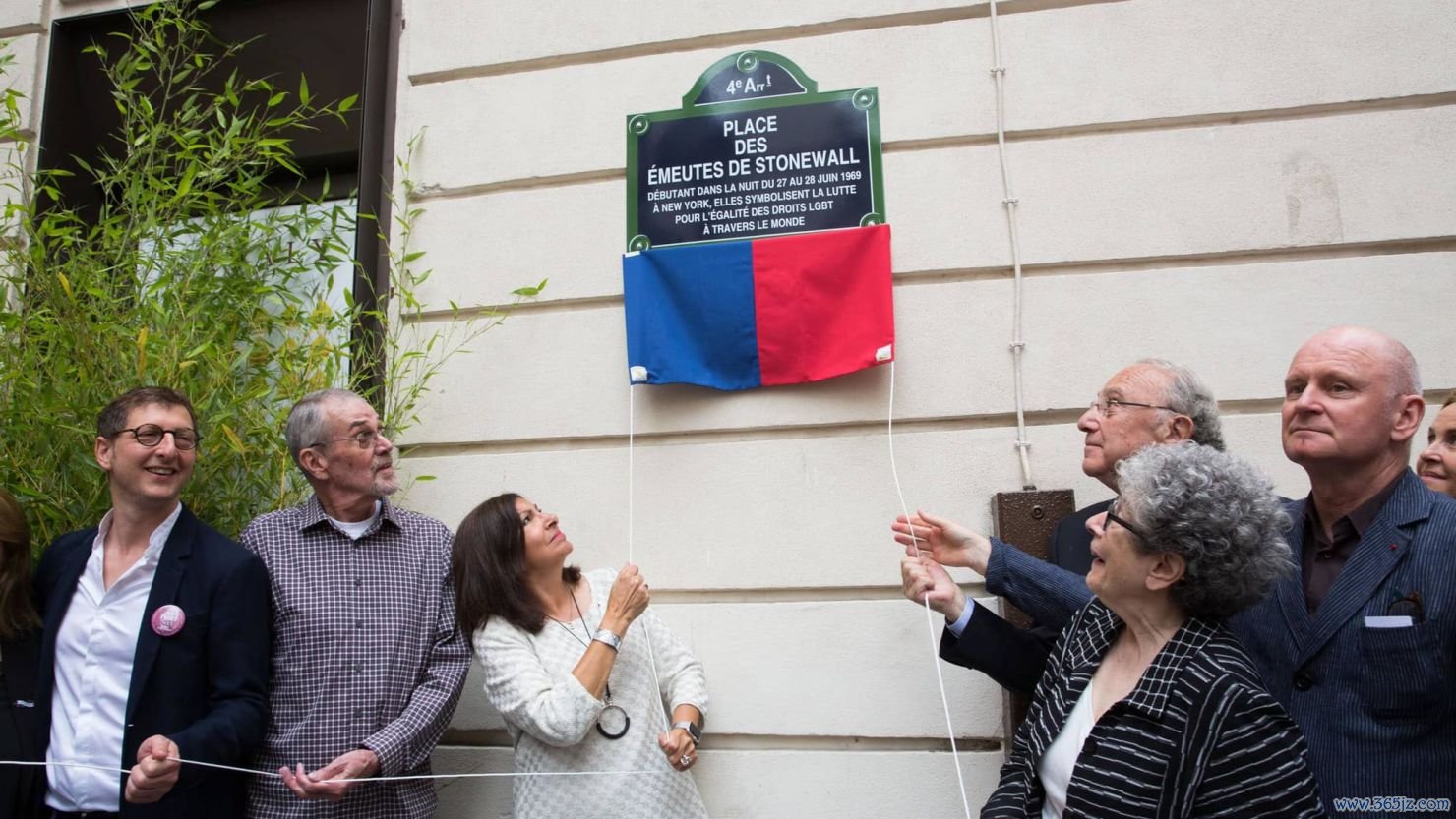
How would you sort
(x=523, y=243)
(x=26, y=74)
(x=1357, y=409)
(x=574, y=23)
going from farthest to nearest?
(x=26, y=74)
(x=574, y=23)
(x=523, y=243)
(x=1357, y=409)

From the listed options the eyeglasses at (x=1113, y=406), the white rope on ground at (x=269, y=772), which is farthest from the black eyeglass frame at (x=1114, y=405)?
the white rope on ground at (x=269, y=772)

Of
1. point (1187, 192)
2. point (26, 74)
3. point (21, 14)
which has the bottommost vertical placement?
point (1187, 192)

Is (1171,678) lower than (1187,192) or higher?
lower

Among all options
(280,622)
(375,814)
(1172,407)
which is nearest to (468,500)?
(280,622)

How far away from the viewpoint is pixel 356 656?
9.99 feet

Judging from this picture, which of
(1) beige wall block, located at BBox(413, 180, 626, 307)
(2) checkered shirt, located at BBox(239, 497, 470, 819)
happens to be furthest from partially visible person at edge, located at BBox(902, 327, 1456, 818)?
(1) beige wall block, located at BBox(413, 180, 626, 307)

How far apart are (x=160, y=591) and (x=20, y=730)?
496 millimetres

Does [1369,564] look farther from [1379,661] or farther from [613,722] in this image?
[613,722]

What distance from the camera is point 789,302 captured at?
3633 millimetres

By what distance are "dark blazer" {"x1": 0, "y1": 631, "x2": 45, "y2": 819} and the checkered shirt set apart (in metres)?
0.52

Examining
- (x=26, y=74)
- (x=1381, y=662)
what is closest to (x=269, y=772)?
(x=1381, y=662)

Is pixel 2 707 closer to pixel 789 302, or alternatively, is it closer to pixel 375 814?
pixel 375 814

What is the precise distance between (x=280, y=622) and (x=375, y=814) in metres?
0.58

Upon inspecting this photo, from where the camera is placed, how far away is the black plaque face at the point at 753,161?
3.71 m
